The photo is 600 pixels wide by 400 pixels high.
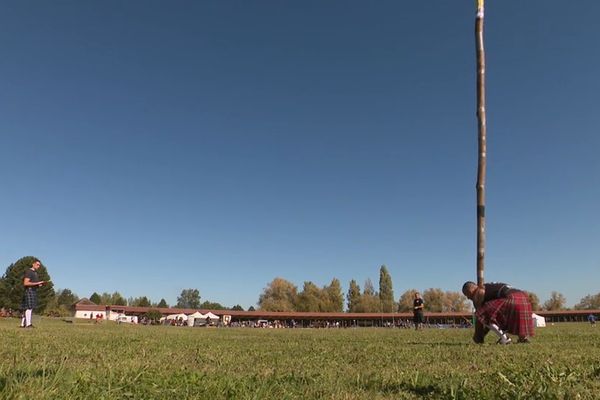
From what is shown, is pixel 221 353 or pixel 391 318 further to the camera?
pixel 391 318

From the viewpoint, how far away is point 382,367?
510 centimetres

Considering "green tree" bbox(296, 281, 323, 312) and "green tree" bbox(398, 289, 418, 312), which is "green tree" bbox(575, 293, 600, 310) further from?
"green tree" bbox(296, 281, 323, 312)

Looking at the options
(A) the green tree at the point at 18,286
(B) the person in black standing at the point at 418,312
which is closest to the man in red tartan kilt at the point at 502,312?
(B) the person in black standing at the point at 418,312

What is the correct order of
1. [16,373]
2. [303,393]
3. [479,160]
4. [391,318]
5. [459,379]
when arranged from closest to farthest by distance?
[16,373] → [303,393] → [459,379] → [479,160] → [391,318]

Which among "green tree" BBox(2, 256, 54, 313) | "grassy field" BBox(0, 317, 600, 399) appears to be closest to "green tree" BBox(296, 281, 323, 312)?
"green tree" BBox(2, 256, 54, 313)

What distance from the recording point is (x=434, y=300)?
133 meters

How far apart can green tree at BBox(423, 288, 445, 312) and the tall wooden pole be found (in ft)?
421

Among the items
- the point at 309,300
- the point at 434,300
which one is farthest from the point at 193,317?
the point at 434,300

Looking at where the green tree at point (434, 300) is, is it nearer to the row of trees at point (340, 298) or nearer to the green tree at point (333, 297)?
the row of trees at point (340, 298)

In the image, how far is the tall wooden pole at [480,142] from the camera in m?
9.57

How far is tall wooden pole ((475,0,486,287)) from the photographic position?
31.4 feet

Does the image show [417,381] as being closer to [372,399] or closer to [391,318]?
[372,399]

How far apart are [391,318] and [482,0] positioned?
105 meters

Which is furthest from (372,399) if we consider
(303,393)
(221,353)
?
(221,353)
